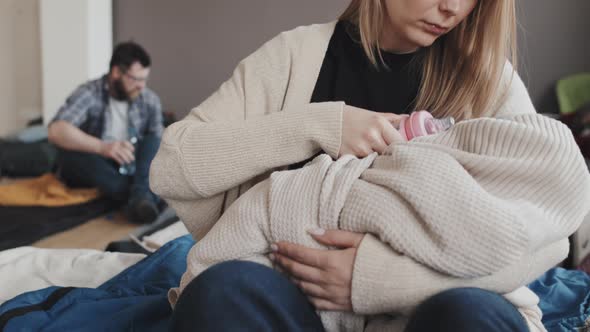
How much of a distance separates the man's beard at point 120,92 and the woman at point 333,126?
186cm

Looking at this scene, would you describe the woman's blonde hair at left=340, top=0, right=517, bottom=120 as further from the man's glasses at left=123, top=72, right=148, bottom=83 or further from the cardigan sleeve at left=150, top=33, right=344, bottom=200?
the man's glasses at left=123, top=72, right=148, bottom=83

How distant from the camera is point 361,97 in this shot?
1119mm

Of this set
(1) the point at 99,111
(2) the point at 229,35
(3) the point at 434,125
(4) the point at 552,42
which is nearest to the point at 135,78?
(1) the point at 99,111

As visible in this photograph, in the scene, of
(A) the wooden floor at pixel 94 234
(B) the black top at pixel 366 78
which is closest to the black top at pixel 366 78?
(B) the black top at pixel 366 78

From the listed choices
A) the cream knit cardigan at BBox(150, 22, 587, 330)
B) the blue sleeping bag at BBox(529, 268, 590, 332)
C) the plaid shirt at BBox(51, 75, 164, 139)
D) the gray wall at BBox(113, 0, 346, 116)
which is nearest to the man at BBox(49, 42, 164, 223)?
the plaid shirt at BBox(51, 75, 164, 139)

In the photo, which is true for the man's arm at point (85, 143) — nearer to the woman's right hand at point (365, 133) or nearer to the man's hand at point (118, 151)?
the man's hand at point (118, 151)

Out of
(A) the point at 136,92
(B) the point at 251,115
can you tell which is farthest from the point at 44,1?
(B) the point at 251,115

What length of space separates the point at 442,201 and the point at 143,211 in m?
1.96

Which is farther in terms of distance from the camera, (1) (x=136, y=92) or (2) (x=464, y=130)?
(1) (x=136, y=92)

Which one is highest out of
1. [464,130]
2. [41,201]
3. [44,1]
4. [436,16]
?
[436,16]

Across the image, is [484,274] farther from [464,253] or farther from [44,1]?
[44,1]

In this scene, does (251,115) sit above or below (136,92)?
above

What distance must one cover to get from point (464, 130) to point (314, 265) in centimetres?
29

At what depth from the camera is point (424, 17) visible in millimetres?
1000
